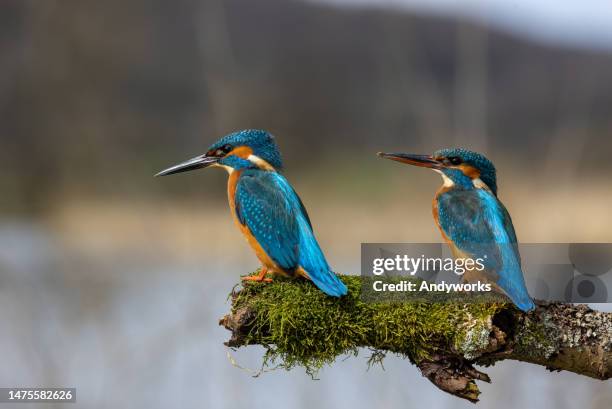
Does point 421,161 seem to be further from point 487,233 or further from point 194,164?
point 194,164

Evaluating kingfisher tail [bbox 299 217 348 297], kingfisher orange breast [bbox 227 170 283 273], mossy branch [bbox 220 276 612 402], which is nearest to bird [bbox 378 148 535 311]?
mossy branch [bbox 220 276 612 402]

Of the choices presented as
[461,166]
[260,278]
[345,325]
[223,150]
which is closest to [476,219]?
[461,166]

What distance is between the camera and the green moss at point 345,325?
1.66 meters

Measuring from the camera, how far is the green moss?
5.45 feet

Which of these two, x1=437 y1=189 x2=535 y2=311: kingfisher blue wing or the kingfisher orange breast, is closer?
x1=437 y1=189 x2=535 y2=311: kingfisher blue wing

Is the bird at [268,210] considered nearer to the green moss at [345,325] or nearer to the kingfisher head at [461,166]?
the green moss at [345,325]

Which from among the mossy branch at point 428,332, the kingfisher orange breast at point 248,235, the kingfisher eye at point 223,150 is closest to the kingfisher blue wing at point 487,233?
the mossy branch at point 428,332

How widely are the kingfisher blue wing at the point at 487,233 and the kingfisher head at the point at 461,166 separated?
0.03 meters

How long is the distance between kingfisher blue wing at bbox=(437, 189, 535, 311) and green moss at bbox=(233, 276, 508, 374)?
0.11 metres

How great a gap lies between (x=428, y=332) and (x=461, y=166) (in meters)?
0.41

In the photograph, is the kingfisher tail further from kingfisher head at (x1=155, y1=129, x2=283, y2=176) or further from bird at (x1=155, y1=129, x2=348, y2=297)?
kingfisher head at (x1=155, y1=129, x2=283, y2=176)

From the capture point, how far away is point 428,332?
1667 millimetres

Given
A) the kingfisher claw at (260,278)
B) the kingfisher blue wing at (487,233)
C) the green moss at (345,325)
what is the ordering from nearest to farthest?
the kingfisher blue wing at (487,233) → the green moss at (345,325) → the kingfisher claw at (260,278)

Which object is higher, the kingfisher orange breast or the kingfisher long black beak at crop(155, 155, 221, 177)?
the kingfisher long black beak at crop(155, 155, 221, 177)
